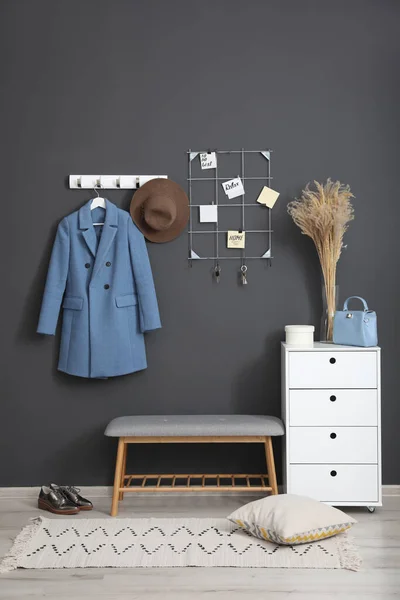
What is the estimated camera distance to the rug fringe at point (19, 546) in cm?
267

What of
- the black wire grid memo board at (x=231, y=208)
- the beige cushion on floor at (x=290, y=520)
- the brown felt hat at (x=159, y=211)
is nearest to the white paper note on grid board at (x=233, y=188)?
the black wire grid memo board at (x=231, y=208)

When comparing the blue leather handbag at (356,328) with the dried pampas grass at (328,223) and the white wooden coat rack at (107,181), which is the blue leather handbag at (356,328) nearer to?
the dried pampas grass at (328,223)

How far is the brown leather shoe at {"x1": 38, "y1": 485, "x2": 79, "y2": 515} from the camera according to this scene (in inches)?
131

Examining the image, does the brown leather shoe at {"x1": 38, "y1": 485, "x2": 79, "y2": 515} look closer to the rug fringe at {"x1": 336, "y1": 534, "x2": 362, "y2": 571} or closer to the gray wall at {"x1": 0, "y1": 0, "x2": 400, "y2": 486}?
the gray wall at {"x1": 0, "y1": 0, "x2": 400, "y2": 486}

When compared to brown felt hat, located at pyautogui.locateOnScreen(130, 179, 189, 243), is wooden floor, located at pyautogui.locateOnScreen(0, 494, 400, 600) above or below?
below

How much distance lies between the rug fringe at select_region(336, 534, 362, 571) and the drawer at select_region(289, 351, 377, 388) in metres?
0.71

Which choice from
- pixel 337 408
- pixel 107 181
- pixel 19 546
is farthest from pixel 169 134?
pixel 19 546

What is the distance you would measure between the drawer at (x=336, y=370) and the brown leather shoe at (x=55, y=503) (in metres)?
1.24

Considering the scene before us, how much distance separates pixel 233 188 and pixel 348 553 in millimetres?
1917

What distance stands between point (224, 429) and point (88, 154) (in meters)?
1.63

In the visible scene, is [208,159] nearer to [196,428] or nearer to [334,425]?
[196,428]

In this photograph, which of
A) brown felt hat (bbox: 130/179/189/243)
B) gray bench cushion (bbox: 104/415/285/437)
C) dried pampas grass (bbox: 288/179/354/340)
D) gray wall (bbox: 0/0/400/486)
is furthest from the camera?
gray wall (bbox: 0/0/400/486)

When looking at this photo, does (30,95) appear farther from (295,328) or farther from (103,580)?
(103,580)

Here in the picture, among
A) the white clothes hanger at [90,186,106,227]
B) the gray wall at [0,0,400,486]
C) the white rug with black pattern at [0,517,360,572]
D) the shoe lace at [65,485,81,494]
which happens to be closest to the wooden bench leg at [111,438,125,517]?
the white rug with black pattern at [0,517,360,572]
